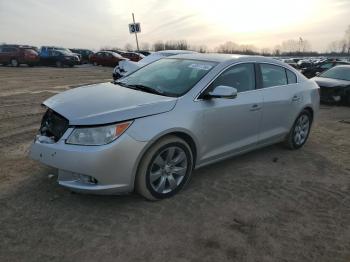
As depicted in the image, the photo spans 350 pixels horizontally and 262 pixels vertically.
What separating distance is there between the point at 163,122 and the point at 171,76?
115 centimetres

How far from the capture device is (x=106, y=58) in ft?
111

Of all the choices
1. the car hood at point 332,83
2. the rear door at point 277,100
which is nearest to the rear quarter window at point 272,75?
the rear door at point 277,100

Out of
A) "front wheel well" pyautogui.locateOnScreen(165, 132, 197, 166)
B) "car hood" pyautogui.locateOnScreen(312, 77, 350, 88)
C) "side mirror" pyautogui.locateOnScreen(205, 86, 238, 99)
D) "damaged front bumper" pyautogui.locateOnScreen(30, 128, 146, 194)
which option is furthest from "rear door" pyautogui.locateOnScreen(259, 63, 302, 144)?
"car hood" pyautogui.locateOnScreen(312, 77, 350, 88)

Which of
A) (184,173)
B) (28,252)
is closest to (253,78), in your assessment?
(184,173)

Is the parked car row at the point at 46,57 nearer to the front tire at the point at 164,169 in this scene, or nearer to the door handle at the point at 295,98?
the door handle at the point at 295,98

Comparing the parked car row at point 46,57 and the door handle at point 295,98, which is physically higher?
the parked car row at point 46,57

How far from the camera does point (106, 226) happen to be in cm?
369

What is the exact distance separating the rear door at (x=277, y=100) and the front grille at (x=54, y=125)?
2828 millimetres

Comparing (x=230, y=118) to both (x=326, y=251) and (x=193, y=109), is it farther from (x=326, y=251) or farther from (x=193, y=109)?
(x=326, y=251)

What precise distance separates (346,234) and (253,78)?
247 centimetres

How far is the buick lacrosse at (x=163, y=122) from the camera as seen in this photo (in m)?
3.77

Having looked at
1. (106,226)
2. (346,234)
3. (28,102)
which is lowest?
(346,234)

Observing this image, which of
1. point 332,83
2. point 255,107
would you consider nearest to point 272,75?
point 255,107

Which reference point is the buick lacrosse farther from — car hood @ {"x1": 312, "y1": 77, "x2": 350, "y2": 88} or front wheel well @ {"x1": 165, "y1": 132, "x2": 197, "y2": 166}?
car hood @ {"x1": 312, "y1": 77, "x2": 350, "y2": 88}
